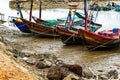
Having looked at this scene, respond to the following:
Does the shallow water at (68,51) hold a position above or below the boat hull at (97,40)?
below

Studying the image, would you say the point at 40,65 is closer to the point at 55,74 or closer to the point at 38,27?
the point at 55,74

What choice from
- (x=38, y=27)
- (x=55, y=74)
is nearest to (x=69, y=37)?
(x=38, y=27)

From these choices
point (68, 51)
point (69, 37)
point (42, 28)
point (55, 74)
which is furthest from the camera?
point (42, 28)

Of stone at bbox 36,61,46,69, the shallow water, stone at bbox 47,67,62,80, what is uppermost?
stone at bbox 47,67,62,80

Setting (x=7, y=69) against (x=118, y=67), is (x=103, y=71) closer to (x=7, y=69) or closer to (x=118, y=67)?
(x=118, y=67)

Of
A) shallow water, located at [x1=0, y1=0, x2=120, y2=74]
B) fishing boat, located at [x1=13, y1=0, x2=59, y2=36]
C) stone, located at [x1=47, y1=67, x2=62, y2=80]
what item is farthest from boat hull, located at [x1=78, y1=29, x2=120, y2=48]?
stone, located at [x1=47, y1=67, x2=62, y2=80]

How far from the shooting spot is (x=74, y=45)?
912 inches

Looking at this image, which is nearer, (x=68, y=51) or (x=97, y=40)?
(x=97, y=40)

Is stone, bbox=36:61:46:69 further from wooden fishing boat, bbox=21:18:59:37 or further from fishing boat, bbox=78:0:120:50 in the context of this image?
wooden fishing boat, bbox=21:18:59:37

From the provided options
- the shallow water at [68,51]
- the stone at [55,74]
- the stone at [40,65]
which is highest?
the stone at [55,74]

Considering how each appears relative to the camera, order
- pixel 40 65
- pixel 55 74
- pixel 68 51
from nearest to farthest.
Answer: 1. pixel 55 74
2. pixel 40 65
3. pixel 68 51

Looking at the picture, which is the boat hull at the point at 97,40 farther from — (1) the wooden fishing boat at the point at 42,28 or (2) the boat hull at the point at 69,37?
(1) the wooden fishing boat at the point at 42,28

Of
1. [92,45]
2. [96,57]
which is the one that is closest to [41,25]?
[92,45]

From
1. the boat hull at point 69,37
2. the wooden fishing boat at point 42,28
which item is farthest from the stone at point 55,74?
the wooden fishing boat at point 42,28
